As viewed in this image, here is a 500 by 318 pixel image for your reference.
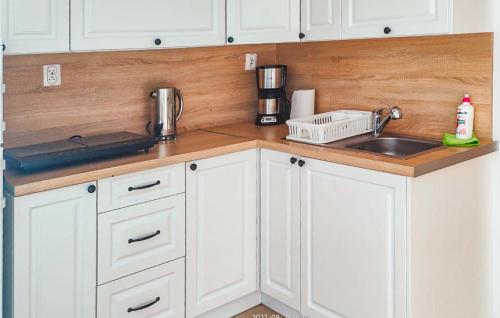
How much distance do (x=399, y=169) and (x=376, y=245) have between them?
0.35 m

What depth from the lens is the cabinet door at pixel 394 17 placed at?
2.27 m

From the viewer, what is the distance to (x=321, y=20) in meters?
2.78

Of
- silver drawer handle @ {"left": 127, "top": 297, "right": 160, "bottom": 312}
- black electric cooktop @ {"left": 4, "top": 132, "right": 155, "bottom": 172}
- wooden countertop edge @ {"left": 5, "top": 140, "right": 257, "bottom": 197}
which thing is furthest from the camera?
silver drawer handle @ {"left": 127, "top": 297, "right": 160, "bottom": 312}

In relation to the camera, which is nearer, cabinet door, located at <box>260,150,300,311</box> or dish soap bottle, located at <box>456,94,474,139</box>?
dish soap bottle, located at <box>456,94,474,139</box>

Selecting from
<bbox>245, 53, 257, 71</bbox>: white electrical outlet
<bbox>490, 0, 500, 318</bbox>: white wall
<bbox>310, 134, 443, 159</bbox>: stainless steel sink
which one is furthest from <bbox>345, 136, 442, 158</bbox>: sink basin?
<bbox>245, 53, 257, 71</bbox>: white electrical outlet

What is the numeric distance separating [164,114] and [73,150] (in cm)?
62

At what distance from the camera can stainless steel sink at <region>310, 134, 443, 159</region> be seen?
2569mm

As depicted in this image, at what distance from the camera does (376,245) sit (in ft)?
7.41

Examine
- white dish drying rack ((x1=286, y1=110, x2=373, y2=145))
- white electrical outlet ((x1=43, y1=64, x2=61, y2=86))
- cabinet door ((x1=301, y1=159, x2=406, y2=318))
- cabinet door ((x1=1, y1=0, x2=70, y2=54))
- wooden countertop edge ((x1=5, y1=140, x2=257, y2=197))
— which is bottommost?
cabinet door ((x1=301, y1=159, x2=406, y2=318))

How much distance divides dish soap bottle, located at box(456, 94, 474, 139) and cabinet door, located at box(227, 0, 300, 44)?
0.94m

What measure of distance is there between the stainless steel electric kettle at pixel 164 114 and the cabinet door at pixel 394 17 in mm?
896

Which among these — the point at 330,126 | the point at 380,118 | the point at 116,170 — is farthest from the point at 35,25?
the point at 380,118

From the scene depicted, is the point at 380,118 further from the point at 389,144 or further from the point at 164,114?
the point at 164,114

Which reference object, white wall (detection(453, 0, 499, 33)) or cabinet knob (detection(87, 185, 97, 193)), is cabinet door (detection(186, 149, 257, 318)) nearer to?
cabinet knob (detection(87, 185, 97, 193))
